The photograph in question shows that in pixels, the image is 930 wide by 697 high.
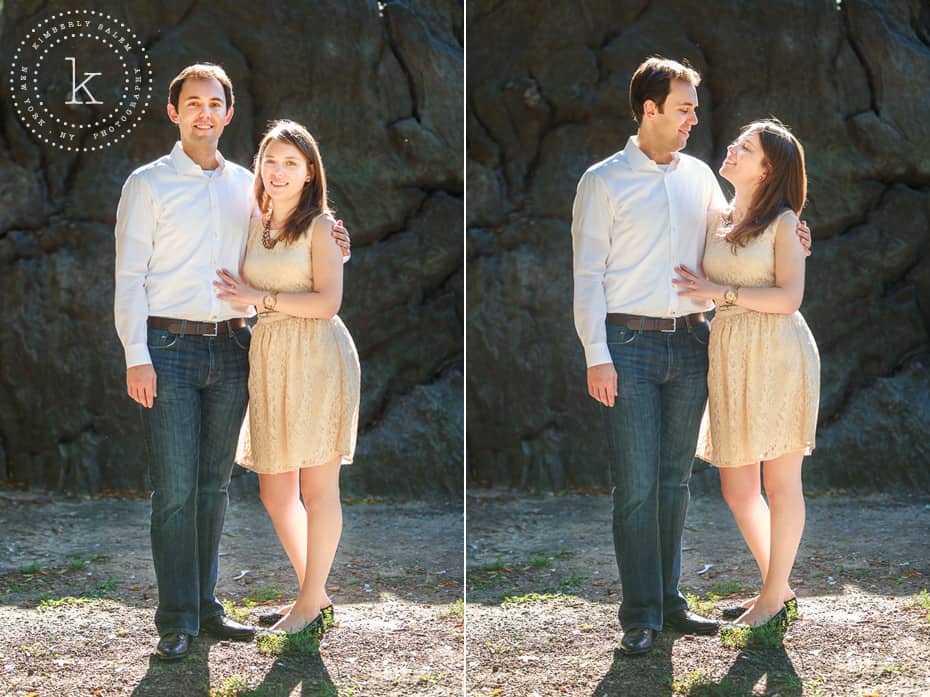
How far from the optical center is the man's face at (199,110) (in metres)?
3.13

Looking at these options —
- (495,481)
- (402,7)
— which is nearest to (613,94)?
(402,7)

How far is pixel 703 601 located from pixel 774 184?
1264 millimetres

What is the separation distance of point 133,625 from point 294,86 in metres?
3.12

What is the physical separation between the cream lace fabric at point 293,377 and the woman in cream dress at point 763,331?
3.15ft

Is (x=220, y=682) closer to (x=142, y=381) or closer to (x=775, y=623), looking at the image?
(x=142, y=381)

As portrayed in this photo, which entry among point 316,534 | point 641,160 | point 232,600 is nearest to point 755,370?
point 641,160

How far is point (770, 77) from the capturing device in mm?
5594

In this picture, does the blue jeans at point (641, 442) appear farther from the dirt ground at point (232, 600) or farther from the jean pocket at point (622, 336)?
the dirt ground at point (232, 600)

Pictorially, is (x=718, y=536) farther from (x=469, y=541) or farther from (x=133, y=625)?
(x=133, y=625)

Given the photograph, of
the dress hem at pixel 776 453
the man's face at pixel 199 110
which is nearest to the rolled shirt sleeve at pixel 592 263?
the dress hem at pixel 776 453

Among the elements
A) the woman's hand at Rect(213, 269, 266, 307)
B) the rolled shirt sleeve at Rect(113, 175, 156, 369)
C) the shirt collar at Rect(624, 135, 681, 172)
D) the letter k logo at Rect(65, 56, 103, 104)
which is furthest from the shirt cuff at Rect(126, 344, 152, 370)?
the letter k logo at Rect(65, 56, 103, 104)

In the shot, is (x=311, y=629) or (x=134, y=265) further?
(x=311, y=629)

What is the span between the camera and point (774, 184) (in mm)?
3178

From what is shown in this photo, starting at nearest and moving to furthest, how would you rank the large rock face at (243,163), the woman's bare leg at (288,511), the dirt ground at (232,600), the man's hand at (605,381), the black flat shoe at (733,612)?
the dirt ground at (232,600) → the man's hand at (605,381) → the woman's bare leg at (288,511) → the black flat shoe at (733,612) → the large rock face at (243,163)
